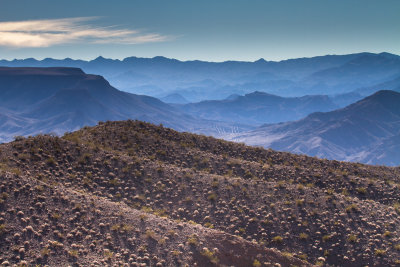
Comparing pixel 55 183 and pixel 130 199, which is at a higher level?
pixel 55 183

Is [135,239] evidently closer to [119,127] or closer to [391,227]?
[391,227]

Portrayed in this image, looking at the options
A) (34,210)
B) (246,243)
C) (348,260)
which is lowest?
(348,260)

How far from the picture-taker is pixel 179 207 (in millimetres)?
27797

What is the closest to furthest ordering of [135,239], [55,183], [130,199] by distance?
[135,239]
[55,183]
[130,199]

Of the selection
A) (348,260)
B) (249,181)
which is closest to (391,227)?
(348,260)

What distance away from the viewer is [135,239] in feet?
69.5

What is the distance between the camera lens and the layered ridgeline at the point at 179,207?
794 inches

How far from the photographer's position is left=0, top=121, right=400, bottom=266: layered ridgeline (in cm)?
2016

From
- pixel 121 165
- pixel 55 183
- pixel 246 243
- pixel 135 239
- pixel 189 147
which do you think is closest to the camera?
pixel 135 239

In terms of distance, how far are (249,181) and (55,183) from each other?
17.2 meters

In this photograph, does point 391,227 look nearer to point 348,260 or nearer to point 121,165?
point 348,260

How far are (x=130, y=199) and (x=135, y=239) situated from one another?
23.7 feet

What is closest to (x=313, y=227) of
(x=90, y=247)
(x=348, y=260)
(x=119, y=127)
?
(x=348, y=260)

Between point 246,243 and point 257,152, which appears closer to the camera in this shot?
point 246,243
